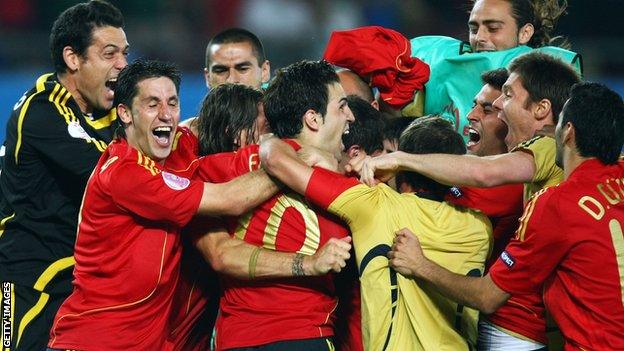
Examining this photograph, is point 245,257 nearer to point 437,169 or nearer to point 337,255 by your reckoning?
point 337,255

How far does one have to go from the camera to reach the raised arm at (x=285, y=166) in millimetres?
4781

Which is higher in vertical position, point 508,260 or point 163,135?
point 163,135

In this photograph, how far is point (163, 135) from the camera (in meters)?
5.16

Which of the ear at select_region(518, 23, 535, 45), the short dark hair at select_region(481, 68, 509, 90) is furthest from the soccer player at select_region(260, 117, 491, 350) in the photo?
the ear at select_region(518, 23, 535, 45)

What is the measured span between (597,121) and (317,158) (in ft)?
4.02

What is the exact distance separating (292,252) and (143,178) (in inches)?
29.0

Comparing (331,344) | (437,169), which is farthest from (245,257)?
(437,169)

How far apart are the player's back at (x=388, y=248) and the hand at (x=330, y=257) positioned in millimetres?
127

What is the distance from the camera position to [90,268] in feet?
16.2

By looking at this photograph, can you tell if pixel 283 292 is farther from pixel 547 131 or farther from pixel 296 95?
pixel 547 131

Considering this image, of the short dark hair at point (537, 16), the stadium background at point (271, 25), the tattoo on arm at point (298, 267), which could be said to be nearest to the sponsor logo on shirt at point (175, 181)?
the tattoo on arm at point (298, 267)

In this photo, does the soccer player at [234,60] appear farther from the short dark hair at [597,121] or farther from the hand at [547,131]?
the short dark hair at [597,121]

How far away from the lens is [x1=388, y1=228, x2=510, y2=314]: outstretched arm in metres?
4.74

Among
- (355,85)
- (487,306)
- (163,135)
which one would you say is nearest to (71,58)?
(163,135)
